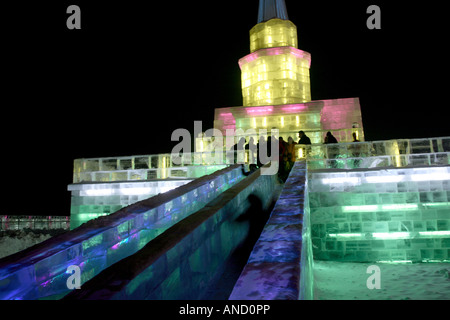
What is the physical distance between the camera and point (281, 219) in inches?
148

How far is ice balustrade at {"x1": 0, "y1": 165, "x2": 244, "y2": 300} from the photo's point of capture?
267 cm

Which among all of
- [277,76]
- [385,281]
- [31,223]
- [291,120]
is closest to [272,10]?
[277,76]

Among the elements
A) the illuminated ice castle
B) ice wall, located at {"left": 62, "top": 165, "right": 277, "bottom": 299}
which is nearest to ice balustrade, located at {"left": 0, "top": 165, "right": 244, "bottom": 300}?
the illuminated ice castle

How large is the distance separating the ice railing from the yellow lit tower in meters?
12.6

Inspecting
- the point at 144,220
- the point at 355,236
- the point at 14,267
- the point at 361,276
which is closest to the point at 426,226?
the point at 355,236

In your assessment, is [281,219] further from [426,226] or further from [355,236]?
[426,226]

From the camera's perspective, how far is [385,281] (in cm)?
679

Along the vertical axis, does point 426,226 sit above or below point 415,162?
below

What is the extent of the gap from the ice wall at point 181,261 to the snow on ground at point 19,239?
16757 mm

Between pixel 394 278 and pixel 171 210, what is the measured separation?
553 cm

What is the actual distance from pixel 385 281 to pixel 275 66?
17.9 metres

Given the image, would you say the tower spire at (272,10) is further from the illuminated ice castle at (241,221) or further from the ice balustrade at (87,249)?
the ice balustrade at (87,249)

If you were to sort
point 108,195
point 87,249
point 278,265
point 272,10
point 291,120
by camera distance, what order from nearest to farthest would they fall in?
point 278,265 < point 87,249 < point 108,195 < point 291,120 < point 272,10

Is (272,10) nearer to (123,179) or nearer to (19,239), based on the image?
(123,179)
